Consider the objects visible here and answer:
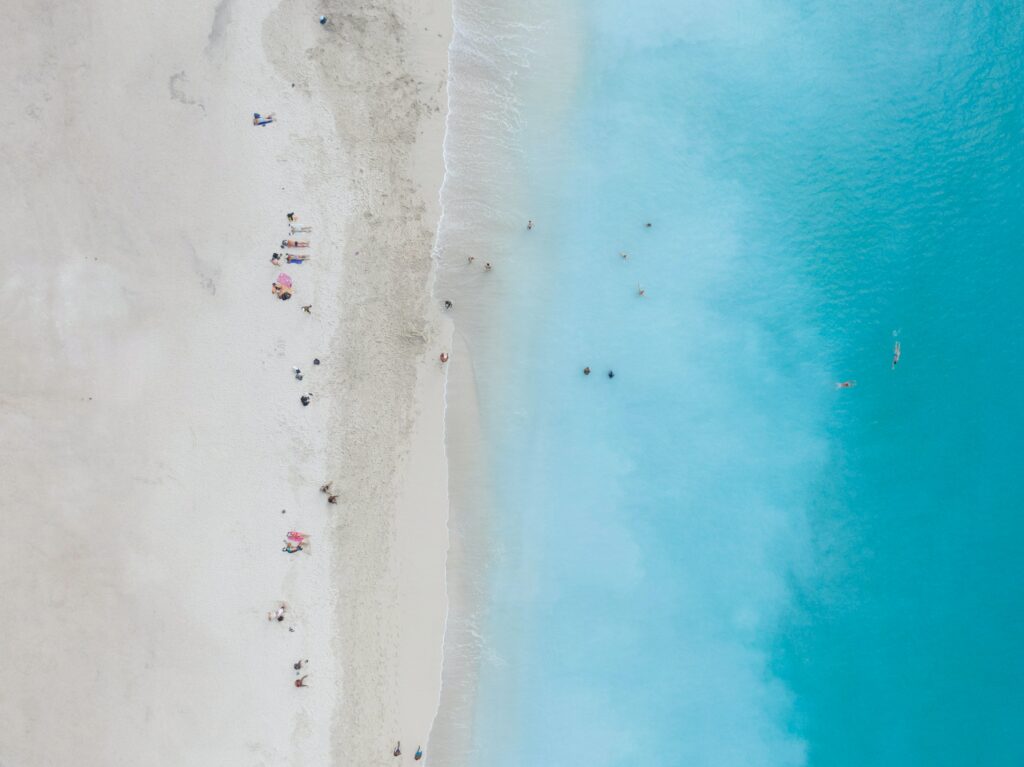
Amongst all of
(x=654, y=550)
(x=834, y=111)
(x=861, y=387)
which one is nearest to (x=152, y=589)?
(x=654, y=550)

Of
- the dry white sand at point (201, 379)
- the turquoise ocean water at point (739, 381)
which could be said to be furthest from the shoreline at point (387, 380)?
the turquoise ocean water at point (739, 381)

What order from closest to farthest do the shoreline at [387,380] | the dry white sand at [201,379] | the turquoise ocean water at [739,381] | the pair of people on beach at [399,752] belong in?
the dry white sand at [201,379] → the shoreline at [387,380] → the pair of people on beach at [399,752] → the turquoise ocean water at [739,381]

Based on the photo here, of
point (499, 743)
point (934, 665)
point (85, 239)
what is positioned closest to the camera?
point (85, 239)

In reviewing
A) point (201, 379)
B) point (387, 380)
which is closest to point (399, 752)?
point (387, 380)

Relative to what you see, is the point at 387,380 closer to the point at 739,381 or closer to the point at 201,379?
the point at 201,379

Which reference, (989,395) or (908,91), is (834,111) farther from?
(989,395)

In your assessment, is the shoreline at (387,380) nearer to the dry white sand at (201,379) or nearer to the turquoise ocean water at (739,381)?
the dry white sand at (201,379)

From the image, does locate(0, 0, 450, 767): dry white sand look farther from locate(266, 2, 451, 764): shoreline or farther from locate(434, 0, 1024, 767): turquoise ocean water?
locate(434, 0, 1024, 767): turquoise ocean water
